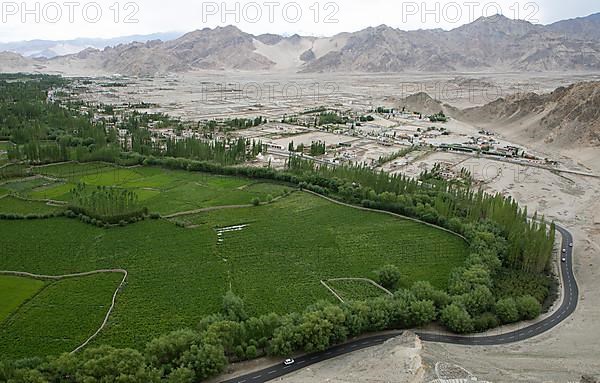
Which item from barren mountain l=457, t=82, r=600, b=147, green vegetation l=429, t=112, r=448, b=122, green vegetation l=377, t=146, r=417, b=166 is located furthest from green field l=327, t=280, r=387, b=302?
green vegetation l=429, t=112, r=448, b=122

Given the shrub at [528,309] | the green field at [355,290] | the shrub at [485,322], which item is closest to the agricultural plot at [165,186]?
the green field at [355,290]

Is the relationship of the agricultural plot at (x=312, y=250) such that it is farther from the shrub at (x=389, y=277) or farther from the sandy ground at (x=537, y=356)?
the sandy ground at (x=537, y=356)

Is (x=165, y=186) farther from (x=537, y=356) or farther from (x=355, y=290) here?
(x=537, y=356)

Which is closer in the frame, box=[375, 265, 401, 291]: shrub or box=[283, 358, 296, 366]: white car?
box=[283, 358, 296, 366]: white car

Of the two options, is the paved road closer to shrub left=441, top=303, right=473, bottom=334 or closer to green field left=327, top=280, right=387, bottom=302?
shrub left=441, top=303, right=473, bottom=334

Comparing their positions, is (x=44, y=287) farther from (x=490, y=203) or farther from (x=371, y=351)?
(x=490, y=203)
